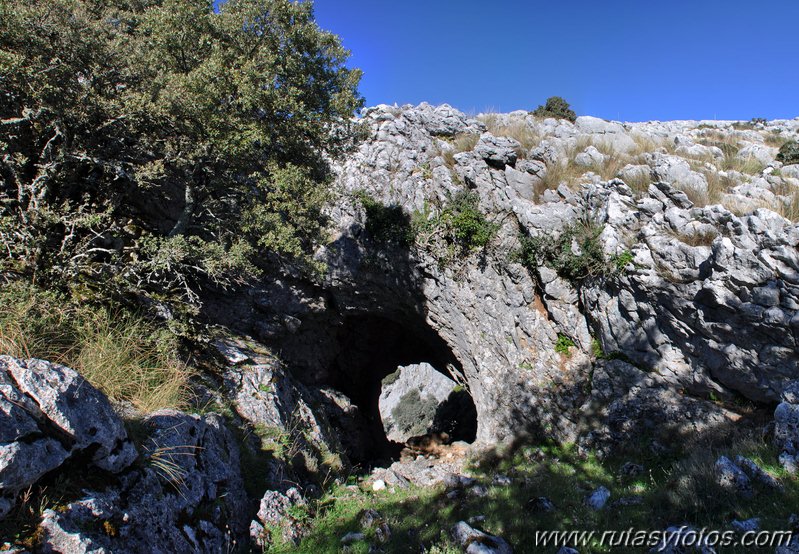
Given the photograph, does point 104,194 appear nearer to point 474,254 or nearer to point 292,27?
point 292,27

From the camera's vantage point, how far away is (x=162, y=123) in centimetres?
873

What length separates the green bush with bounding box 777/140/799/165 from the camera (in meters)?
10.1

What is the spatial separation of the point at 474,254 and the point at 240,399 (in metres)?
8.31

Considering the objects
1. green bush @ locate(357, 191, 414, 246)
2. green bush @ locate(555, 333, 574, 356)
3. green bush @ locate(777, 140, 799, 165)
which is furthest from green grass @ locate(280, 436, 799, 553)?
green bush @ locate(357, 191, 414, 246)

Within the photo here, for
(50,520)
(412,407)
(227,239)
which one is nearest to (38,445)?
(50,520)

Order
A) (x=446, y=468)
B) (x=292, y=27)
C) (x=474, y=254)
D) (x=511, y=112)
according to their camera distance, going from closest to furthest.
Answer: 1. (x=292, y=27)
2. (x=446, y=468)
3. (x=474, y=254)
4. (x=511, y=112)

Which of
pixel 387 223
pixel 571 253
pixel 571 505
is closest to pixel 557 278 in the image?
pixel 571 253

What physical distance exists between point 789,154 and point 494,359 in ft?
31.2

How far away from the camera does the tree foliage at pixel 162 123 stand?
704cm

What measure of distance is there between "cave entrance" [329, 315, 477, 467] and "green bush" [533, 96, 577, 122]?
1165cm

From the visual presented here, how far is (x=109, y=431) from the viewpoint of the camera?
4.06 metres

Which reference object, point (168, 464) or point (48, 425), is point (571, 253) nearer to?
point (168, 464)

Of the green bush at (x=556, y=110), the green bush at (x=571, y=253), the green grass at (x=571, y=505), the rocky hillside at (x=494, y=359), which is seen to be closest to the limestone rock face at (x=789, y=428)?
the rocky hillside at (x=494, y=359)

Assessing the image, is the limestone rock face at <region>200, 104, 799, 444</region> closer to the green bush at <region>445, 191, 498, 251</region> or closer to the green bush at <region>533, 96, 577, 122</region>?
the green bush at <region>445, 191, 498, 251</region>
